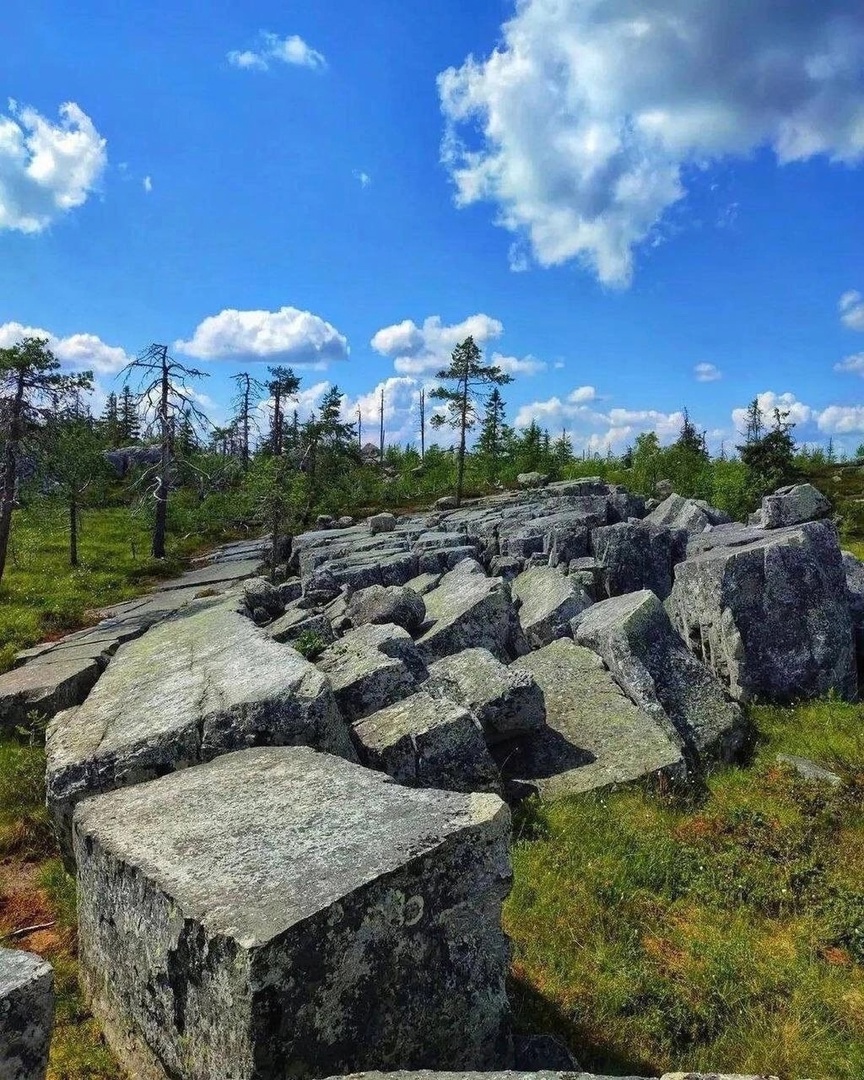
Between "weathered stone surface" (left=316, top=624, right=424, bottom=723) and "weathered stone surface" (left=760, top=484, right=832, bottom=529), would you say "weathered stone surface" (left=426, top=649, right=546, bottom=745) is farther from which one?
"weathered stone surface" (left=760, top=484, right=832, bottom=529)

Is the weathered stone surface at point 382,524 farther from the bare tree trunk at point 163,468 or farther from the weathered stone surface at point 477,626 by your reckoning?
the weathered stone surface at point 477,626

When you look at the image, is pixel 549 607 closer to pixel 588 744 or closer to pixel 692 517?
pixel 588 744

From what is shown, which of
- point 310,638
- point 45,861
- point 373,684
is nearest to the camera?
point 45,861

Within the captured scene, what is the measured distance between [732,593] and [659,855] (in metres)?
5.71

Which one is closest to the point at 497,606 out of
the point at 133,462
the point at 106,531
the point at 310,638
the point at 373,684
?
the point at 310,638

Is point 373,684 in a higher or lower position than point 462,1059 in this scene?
higher

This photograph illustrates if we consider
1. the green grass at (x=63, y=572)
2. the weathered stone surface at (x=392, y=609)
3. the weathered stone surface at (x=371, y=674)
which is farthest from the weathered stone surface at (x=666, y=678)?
the green grass at (x=63, y=572)

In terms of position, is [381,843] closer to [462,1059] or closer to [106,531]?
[462,1059]

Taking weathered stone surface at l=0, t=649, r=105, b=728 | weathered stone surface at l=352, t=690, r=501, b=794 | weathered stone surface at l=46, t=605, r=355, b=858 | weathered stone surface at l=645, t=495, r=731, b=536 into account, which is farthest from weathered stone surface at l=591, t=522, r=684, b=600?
weathered stone surface at l=0, t=649, r=105, b=728

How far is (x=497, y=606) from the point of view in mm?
12445

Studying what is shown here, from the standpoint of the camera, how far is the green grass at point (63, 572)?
20750 mm

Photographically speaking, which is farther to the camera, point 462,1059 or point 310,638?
point 310,638

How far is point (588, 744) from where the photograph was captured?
9102 mm

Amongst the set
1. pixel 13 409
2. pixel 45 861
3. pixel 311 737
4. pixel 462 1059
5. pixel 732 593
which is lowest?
pixel 45 861
